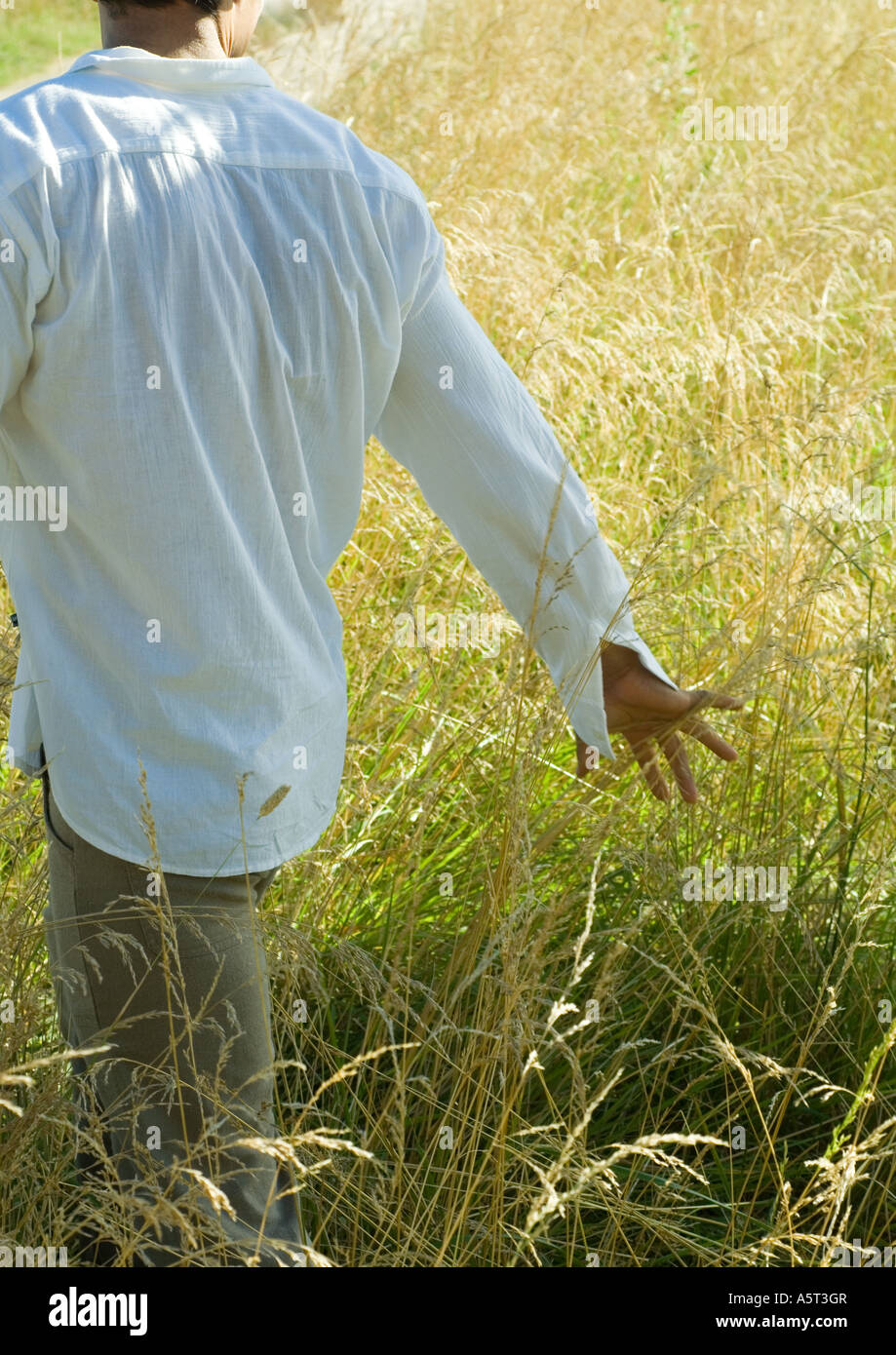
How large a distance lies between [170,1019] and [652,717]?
2.55 ft

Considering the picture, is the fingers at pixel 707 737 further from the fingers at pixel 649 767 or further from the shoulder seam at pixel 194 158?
the shoulder seam at pixel 194 158

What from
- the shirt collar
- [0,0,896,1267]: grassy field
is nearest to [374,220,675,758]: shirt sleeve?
[0,0,896,1267]: grassy field

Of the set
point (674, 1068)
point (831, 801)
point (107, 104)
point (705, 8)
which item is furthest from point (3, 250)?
point (705, 8)

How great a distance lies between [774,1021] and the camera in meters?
2.16

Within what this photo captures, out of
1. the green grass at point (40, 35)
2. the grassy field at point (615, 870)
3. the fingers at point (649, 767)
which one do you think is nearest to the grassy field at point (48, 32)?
the green grass at point (40, 35)

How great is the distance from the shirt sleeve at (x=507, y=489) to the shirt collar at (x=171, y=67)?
0.93 ft

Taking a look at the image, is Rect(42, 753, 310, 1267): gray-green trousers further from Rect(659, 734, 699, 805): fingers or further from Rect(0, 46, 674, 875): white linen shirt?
Rect(659, 734, 699, 805): fingers

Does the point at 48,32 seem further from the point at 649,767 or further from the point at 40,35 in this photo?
the point at 649,767

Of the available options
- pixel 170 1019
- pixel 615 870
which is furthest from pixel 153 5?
pixel 615 870

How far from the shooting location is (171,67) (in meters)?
1.29

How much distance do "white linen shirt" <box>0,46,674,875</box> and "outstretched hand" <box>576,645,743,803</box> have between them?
406 mm

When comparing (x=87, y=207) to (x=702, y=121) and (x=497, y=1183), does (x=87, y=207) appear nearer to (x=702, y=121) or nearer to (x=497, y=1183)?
(x=497, y=1183)

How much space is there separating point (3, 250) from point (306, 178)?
0.34 meters

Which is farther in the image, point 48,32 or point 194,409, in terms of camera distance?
point 48,32
